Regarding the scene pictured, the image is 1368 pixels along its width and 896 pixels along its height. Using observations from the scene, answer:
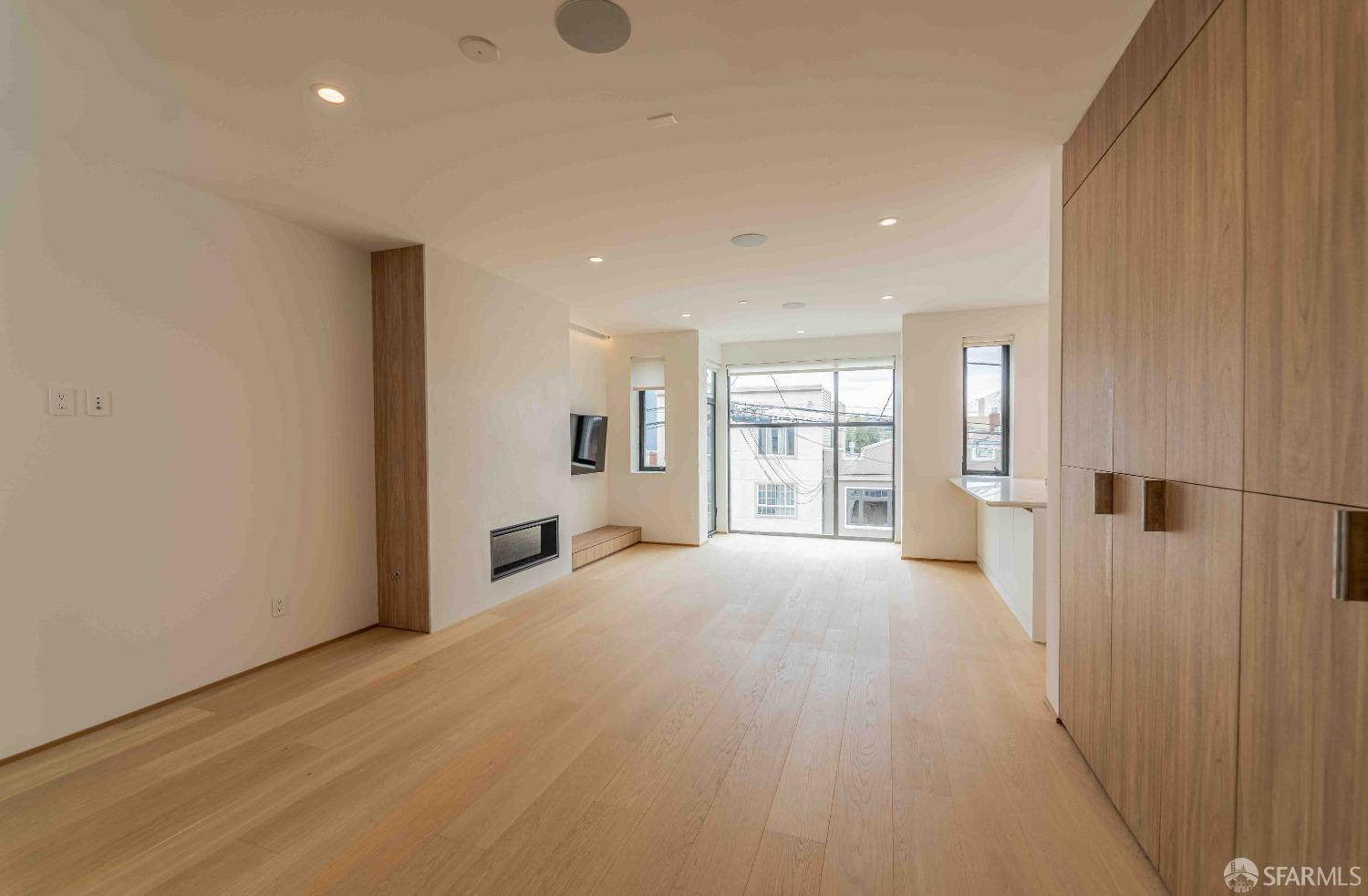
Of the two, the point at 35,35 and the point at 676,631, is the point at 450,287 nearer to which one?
the point at 35,35

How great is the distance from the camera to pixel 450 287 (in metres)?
3.84

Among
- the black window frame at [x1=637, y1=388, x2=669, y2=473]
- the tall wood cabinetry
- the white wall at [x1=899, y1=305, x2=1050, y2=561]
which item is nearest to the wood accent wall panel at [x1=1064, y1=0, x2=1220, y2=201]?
the tall wood cabinetry

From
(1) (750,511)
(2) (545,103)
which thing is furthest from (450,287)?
(1) (750,511)

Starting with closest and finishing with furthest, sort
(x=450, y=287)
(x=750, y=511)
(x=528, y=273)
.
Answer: (x=450, y=287) → (x=528, y=273) → (x=750, y=511)

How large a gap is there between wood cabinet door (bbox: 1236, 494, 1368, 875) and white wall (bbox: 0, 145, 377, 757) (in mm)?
4160

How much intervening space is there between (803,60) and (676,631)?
3.23m

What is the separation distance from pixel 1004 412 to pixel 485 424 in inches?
204

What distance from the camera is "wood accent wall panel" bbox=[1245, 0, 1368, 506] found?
95 cm

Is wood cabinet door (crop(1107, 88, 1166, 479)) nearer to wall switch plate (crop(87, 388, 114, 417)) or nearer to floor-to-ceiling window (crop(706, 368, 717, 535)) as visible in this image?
A: wall switch plate (crop(87, 388, 114, 417))

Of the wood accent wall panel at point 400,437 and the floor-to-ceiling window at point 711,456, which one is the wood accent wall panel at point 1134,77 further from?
the floor-to-ceiling window at point 711,456

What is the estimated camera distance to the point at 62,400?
2348 millimetres

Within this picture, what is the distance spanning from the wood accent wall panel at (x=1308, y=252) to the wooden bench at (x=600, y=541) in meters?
4.96

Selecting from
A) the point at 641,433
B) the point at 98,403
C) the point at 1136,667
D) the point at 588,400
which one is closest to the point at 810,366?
the point at 641,433

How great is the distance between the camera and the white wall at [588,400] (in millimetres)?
6375
